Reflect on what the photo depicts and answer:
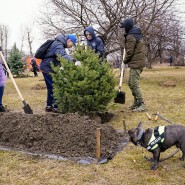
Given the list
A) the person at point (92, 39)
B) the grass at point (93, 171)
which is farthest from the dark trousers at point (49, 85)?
the grass at point (93, 171)

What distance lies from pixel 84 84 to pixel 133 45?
1898 mm

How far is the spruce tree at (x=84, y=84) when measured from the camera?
19.4 ft

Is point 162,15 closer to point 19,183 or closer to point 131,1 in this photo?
point 131,1

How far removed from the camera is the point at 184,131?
374cm

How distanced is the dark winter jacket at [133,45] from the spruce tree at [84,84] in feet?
3.80

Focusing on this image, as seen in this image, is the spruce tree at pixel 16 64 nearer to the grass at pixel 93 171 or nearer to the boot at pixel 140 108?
the boot at pixel 140 108

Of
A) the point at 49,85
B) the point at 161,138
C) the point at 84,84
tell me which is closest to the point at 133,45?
the point at 84,84

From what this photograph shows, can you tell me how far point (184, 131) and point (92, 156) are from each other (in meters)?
1.32

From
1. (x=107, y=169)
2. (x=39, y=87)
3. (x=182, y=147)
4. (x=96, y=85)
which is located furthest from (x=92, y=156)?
(x=39, y=87)

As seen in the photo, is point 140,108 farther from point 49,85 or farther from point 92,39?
point 49,85

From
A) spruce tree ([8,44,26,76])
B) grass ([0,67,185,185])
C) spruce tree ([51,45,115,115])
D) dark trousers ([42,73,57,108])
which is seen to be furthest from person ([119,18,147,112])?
spruce tree ([8,44,26,76])

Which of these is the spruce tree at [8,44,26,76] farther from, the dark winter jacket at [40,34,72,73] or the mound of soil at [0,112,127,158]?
the mound of soil at [0,112,127,158]

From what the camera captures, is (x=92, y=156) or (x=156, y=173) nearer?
(x=156, y=173)

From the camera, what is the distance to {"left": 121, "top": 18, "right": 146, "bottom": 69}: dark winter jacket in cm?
709
